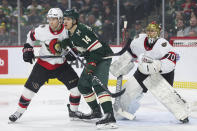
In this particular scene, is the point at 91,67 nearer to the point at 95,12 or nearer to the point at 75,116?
the point at 75,116

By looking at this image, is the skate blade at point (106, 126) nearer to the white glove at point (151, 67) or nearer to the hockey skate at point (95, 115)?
the hockey skate at point (95, 115)

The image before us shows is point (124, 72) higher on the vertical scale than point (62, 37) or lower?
lower

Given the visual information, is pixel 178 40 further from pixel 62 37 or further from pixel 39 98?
pixel 62 37

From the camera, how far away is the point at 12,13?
307 inches

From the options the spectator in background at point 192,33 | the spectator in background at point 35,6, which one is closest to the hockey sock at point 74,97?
the spectator in background at point 192,33

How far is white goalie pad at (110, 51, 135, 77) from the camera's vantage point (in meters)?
3.89

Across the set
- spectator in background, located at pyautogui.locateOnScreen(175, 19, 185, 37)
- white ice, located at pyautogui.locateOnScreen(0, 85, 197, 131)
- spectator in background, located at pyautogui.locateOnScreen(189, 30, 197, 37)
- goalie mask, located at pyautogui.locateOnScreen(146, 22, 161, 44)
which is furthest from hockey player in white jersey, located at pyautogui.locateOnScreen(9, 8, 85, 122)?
spectator in background, located at pyautogui.locateOnScreen(175, 19, 185, 37)

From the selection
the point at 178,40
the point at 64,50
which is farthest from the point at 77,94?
the point at 178,40

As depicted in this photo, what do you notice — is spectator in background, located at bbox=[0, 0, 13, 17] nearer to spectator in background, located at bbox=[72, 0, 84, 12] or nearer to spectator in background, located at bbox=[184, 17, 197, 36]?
spectator in background, located at bbox=[72, 0, 84, 12]

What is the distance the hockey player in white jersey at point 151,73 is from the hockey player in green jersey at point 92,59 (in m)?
0.29

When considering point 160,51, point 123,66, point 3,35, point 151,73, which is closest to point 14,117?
point 123,66

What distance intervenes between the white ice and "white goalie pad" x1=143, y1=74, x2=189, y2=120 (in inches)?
5.0

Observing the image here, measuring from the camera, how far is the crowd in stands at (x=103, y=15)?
7047 millimetres

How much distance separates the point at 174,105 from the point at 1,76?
175 inches
